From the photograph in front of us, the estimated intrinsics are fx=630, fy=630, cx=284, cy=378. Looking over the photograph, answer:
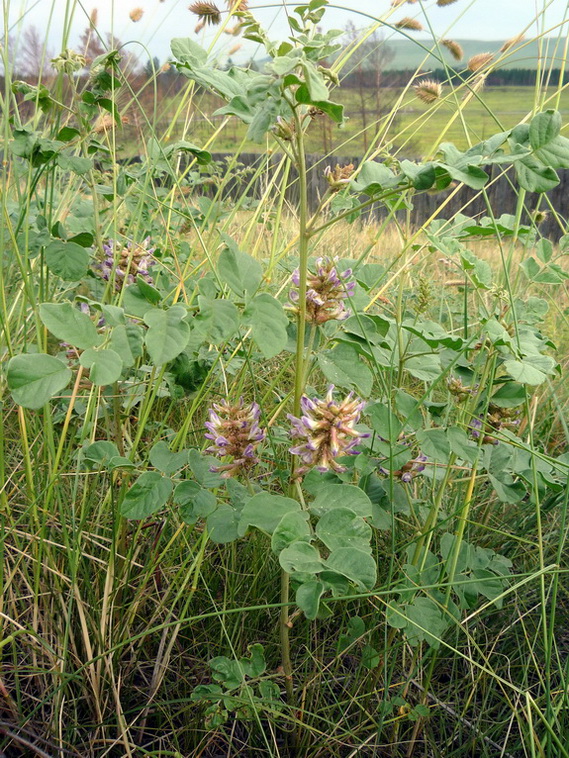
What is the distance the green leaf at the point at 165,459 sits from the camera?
2.80 feet

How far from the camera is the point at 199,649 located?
1.03m

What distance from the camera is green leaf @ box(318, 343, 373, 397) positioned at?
79 cm

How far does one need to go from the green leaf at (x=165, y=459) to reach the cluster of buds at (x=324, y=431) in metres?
0.20

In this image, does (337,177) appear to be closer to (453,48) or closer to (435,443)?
(435,443)

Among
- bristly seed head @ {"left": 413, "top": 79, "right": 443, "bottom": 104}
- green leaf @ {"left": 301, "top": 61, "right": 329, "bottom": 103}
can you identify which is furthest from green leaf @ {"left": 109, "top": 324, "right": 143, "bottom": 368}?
bristly seed head @ {"left": 413, "top": 79, "right": 443, "bottom": 104}

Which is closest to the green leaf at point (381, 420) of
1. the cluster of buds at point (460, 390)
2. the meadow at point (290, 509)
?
the meadow at point (290, 509)

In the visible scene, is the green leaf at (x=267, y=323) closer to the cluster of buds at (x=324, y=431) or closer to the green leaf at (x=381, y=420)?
the cluster of buds at (x=324, y=431)

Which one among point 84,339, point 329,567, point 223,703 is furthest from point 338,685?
point 84,339

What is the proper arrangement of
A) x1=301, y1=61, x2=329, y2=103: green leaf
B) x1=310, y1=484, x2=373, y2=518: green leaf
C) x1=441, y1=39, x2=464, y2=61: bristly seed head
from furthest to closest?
x1=441, y1=39, x2=464, y2=61: bristly seed head
x1=310, y1=484, x2=373, y2=518: green leaf
x1=301, y1=61, x2=329, y2=103: green leaf

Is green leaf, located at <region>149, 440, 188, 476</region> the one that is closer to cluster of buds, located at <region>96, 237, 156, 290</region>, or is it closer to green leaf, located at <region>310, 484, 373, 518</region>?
green leaf, located at <region>310, 484, 373, 518</region>

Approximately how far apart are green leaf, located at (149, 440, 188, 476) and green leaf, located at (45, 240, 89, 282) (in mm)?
289

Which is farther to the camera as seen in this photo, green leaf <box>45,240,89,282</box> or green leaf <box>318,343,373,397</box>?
green leaf <box>45,240,89,282</box>

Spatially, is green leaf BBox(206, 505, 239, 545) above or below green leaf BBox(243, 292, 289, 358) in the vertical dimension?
below

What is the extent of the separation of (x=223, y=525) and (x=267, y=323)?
0.94 feet
